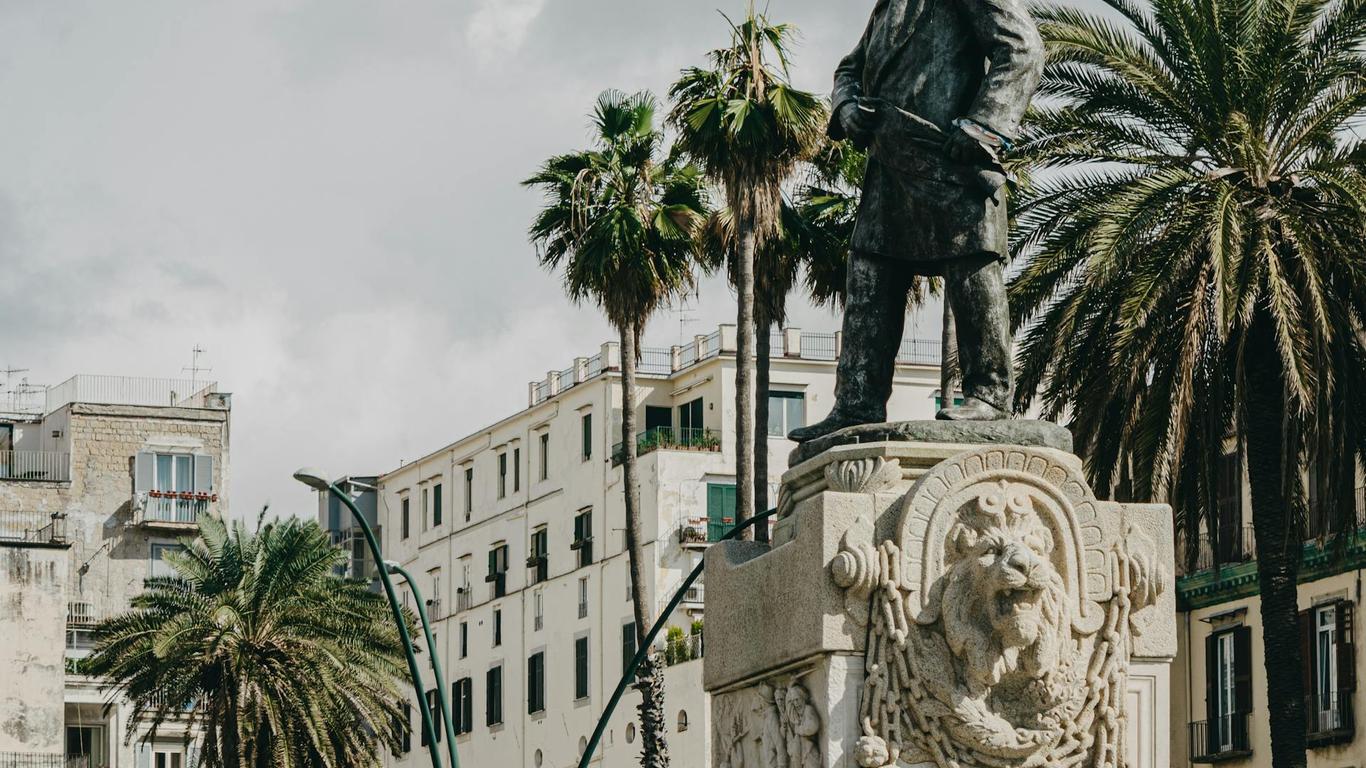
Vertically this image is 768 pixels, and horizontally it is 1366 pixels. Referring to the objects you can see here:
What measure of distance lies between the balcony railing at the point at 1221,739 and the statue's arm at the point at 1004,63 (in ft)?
134

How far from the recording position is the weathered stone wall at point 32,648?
2803 inches

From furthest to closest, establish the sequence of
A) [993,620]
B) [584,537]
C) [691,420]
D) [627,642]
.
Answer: [584,537]
[691,420]
[627,642]
[993,620]

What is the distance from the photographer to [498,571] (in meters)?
88.4

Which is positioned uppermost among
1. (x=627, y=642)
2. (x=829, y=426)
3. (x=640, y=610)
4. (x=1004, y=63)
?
(x=627, y=642)

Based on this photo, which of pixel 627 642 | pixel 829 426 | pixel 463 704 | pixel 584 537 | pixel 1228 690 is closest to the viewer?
pixel 829 426

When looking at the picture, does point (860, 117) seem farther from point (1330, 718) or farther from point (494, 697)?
point (494, 697)

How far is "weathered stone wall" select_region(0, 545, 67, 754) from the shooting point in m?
71.2

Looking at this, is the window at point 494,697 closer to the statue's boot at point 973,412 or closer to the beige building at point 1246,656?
the beige building at point 1246,656

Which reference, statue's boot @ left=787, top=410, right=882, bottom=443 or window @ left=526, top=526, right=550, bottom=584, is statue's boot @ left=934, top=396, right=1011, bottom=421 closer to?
statue's boot @ left=787, top=410, right=882, bottom=443

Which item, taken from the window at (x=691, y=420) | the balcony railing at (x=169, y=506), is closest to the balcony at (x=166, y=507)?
the balcony railing at (x=169, y=506)

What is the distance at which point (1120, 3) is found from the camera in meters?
29.3

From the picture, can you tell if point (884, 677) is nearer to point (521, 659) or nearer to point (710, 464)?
point (710, 464)

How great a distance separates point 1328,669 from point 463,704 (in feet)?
145

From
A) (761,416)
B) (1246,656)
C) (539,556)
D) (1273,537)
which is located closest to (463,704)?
(539,556)
